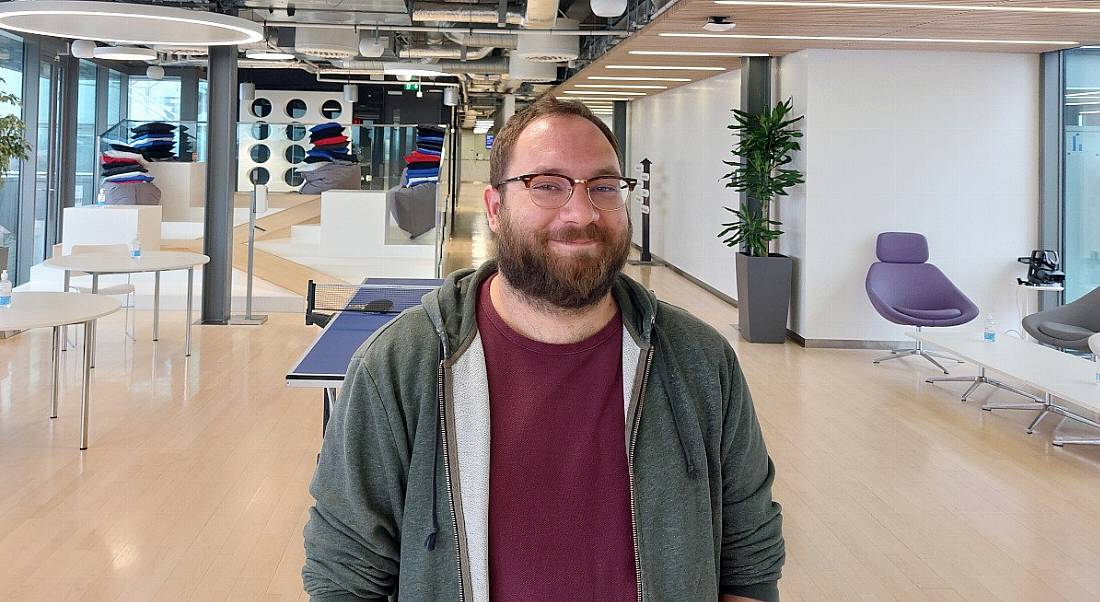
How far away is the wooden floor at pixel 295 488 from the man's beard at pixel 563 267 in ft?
8.38

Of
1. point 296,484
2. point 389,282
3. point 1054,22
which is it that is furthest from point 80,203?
point 1054,22

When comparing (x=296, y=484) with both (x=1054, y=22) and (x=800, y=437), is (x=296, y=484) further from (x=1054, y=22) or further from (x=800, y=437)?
(x=1054, y=22)

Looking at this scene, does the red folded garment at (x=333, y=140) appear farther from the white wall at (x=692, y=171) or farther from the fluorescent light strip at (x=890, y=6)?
the fluorescent light strip at (x=890, y=6)

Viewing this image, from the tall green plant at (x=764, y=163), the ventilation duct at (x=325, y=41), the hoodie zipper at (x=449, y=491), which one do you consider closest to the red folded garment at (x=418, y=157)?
the ventilation duct at (x=325, y=41)

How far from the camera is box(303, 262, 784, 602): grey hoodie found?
144 cm

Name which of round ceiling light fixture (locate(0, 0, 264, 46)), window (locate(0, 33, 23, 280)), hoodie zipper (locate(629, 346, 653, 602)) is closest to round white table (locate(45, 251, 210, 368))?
round ceiling light fixture (locate(0, 0, 264, 46))

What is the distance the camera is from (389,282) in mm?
6121

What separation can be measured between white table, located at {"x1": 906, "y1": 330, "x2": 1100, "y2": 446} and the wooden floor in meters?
0.14

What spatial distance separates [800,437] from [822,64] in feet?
14.0

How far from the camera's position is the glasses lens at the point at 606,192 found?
4.85 feet

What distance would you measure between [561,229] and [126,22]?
456 cm

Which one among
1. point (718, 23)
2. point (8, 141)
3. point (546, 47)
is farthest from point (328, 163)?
point (718, 23)

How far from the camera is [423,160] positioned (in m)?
11.7

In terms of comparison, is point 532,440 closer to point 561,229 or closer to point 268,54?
point 561,229
